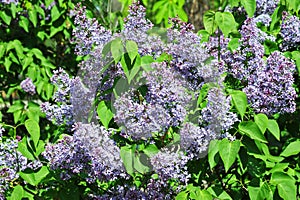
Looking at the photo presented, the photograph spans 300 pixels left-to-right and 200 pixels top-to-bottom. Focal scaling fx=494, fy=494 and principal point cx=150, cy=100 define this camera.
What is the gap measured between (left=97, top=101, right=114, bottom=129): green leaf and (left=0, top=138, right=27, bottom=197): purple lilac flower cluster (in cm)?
50

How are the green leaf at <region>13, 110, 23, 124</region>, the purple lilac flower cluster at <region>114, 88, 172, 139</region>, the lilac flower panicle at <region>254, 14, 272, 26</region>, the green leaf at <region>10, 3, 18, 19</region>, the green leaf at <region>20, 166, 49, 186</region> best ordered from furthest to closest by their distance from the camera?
the green leaf at <region>13, 110, 23, 124</region> < the green leaf at <region>10, 3, 18, 19</region> < the lilac flower panicle at <region>254, 14, 272, 26</region> < the green leaf at <region>20, 166, 49, 186</region> < the purple lilac flower cluster at <region>114, 88, 172, 139</region>

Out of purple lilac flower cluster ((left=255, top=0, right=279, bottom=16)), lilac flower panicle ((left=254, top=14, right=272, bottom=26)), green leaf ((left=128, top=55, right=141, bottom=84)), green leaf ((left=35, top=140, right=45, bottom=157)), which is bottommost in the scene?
green leaf ((left=35, top=140, right=45, bottom=157))

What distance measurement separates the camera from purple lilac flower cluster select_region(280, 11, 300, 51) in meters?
2.48

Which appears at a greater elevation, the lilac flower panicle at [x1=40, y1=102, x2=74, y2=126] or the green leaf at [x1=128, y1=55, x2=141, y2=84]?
the green leaf at [x1=128, y1=55, x2=141, y2=84]

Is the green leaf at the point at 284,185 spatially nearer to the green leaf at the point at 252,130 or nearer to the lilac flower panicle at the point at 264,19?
the green leaf at the point at 252,130

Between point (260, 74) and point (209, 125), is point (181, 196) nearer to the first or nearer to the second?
point (209, 125)

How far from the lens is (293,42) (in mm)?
2533

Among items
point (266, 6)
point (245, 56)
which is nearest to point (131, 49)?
point (245, 56)

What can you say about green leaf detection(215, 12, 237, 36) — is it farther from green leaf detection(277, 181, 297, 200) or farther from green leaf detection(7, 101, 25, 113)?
green leaf detection(7, 101, 25, 113)

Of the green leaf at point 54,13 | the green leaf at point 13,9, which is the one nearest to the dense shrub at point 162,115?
the green leaf at point 13,9

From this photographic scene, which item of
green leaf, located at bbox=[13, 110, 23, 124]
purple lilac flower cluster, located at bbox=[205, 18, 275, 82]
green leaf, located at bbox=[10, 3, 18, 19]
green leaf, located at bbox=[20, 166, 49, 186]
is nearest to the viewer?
purple lilac flower cluster, located at bbox=[205, 18, 275, 82]

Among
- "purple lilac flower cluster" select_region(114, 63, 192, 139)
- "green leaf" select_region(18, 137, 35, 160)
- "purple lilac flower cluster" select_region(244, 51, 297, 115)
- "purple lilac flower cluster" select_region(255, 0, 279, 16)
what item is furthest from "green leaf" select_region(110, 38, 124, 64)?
"purple lilac flower cluster" select_region(255, 0, 279, 16)

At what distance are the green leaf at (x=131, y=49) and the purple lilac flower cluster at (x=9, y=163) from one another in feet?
2.46

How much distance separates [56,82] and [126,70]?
42 centimetres
